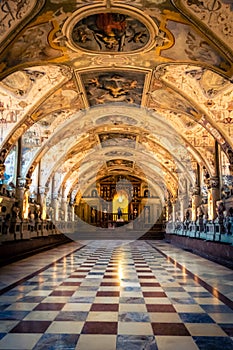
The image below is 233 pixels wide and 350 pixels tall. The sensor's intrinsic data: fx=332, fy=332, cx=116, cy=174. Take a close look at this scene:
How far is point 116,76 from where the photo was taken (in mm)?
11789

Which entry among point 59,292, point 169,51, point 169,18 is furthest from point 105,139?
point 59,292

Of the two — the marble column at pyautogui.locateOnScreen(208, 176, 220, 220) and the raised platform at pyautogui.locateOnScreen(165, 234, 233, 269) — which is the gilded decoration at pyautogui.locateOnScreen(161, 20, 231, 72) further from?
the marble column at pyautogui.locateOnScreen(208, 176, 220, 220)

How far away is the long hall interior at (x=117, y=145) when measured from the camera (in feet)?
14.6

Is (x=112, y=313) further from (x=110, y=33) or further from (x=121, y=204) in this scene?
(x=121, y=204)

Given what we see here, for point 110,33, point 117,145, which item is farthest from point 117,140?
point 110,33

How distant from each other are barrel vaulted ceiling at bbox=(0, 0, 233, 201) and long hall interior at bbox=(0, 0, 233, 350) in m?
0.04

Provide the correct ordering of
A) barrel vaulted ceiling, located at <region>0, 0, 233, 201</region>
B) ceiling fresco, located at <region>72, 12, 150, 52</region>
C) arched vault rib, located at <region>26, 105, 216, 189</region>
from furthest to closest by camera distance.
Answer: arched vault rib, located at <region>26, 105, 216, 189</region>, ceiling fresco, located at <region>72, 12, 150, 52</region>, barrel vaulted ceiling, located at <region>0, 0, 233, 201</region>

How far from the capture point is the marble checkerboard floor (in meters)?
3.62

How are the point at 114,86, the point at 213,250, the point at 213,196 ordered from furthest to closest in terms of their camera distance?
the point at 213,196, the point at 114,86, the point at 213,250

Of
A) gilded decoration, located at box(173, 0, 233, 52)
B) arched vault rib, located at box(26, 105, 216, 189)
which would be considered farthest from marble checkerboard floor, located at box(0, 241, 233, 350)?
arched vault rib, located at box(26, 105, 216, 189)

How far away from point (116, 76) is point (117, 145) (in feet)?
37.5

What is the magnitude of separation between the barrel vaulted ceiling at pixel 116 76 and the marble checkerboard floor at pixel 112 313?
→ 5.60 m

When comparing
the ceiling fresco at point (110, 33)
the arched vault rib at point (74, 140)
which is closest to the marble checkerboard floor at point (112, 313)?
the ceiling fresco at point (110, 33)

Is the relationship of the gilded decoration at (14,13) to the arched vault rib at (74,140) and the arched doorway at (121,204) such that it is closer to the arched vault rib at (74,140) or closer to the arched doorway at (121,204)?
the arched vault rib at (74,140)
